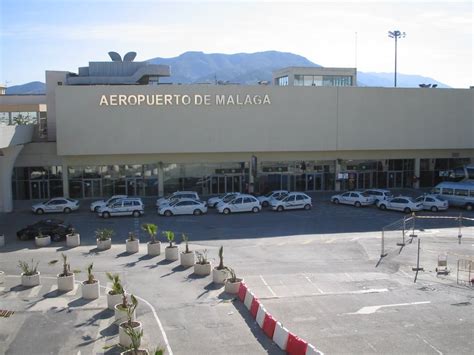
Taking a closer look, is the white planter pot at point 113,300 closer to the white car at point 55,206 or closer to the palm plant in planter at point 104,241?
the palm plant in planter at point 104,241

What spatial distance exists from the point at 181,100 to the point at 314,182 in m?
15.1

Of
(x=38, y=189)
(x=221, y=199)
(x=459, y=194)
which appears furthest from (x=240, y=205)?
(x=38, y=189)

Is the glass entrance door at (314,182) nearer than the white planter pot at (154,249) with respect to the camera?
No

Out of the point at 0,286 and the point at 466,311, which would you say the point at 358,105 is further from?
the point at 0,286

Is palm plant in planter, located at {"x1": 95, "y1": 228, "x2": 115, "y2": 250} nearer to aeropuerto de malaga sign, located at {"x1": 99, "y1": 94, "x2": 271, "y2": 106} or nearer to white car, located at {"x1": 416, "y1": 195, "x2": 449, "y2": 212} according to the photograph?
aeropuerto de malaga sign, located at {"x1": 99, "y1": 94, "x2": 271, "y2": 106}

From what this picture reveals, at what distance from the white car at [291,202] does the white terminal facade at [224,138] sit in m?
6.86

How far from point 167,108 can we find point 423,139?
936 inches

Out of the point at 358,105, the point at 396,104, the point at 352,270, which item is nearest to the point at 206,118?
the point at 358,105

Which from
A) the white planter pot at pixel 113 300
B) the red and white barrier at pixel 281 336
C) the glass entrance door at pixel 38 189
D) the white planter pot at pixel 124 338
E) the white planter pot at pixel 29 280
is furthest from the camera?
the glass entrance door at pixel 38 189

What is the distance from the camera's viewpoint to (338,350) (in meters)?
15.1


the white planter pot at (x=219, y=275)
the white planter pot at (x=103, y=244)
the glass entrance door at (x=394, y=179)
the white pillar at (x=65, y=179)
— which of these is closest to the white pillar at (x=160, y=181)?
the white pillar at (x=65, y=179)

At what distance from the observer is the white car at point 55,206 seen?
135 ft

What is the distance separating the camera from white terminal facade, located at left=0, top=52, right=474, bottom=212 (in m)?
44.6

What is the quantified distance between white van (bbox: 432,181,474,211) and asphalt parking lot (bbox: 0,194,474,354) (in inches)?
313
